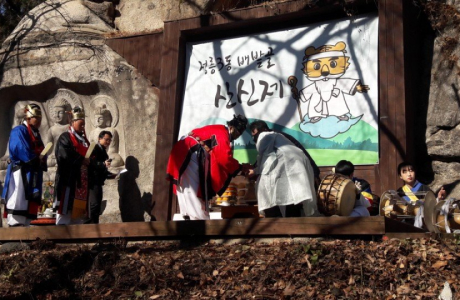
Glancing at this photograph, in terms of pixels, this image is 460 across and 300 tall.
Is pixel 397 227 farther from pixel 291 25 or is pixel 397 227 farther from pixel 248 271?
pixel 291 25

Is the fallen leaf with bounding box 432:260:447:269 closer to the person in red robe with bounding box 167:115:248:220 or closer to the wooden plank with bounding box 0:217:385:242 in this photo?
the wooden plank with bounding box 0:217:385:242

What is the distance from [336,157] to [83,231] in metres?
3.81

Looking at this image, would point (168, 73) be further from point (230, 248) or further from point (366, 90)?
point (230, 248)

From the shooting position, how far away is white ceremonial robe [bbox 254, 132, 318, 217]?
31.2 ft

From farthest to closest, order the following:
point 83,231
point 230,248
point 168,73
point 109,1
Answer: point 109,1, point 168,73, point 83,231, point 230,248

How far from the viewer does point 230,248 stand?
28.2ft

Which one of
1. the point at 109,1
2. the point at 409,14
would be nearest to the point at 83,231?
the point at 409,14

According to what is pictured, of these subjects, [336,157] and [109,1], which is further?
[109,1]

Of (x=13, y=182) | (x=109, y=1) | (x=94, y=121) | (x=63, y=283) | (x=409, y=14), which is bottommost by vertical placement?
(x=63, y=283)

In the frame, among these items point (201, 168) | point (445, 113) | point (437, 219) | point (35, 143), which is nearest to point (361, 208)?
point (437, 219)

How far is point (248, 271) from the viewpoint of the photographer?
25.5 ft

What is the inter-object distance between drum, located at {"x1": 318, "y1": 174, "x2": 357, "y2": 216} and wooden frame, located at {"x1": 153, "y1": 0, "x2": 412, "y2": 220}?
1.70 metres

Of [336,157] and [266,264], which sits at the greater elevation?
[336,157]

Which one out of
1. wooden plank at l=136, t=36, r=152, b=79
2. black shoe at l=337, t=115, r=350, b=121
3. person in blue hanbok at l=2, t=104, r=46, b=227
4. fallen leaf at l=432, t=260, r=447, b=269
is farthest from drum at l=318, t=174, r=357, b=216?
wooden plank at l=136, t=36, r=152, b=79
